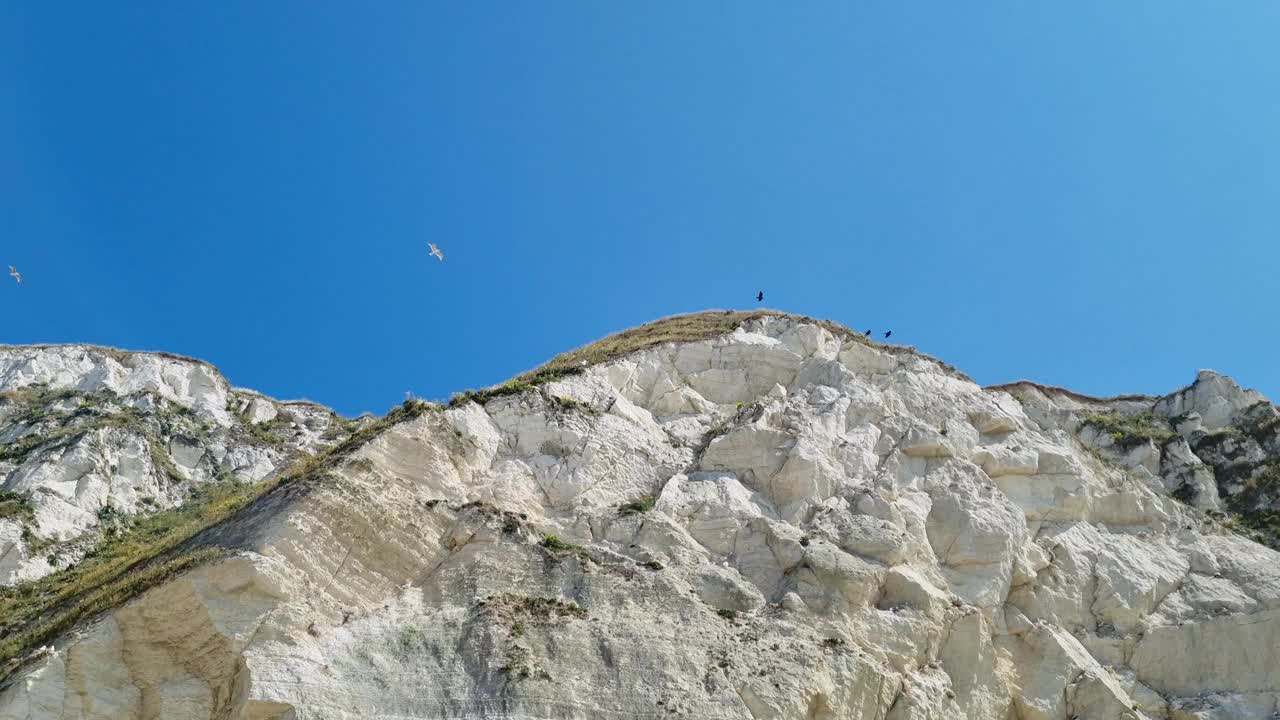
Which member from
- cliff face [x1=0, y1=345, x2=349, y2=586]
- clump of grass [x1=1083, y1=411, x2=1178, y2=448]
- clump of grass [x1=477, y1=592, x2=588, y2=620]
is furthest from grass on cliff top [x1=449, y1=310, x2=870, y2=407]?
cliff face [x1=0, y1=345, x2=349, y2=586]

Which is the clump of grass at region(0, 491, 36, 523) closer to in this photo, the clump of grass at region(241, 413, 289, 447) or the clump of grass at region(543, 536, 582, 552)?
the clump of grass at region(241, 413, 289, 447)

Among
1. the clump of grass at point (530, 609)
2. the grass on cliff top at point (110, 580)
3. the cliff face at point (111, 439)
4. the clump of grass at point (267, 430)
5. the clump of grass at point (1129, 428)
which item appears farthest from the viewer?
the clump of grass at point (267, 430)

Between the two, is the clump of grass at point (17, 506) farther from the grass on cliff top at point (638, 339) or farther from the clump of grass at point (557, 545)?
the clump of grass at point (557, 545)

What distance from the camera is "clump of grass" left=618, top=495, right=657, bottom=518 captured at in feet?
82.4

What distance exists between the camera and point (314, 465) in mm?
23922

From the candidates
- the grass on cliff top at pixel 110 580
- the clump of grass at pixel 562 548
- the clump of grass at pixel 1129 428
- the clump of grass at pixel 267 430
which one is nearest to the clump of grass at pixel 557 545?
the clump of grass at pixel 562 548

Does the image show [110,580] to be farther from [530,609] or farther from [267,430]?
[267,430]

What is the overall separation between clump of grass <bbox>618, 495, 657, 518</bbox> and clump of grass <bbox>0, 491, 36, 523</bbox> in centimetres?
2088

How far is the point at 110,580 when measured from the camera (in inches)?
886

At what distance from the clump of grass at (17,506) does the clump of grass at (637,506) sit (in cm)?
2088

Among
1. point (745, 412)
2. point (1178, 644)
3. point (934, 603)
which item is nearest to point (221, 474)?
point (745, 412)

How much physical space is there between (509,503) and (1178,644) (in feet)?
54.6

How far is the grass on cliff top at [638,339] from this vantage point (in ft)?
94.3

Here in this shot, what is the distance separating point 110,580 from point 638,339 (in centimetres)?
1785
